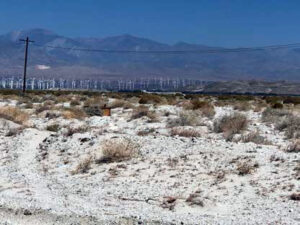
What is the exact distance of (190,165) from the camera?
14.5 metres

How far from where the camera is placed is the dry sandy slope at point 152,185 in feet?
35.3

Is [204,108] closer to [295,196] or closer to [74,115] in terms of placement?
[74,115]

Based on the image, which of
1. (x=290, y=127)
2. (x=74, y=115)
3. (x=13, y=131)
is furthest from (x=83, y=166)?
(x=74, y=115)

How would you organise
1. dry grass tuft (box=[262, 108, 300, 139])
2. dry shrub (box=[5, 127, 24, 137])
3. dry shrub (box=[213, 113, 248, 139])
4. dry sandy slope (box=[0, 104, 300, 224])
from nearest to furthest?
1. dry sandy slope (box=[0, 104, 300, 224])
2. dry shrub (box=[5, 127, 24, 137])
3. dry grass tuft (box=[262, 108, 300, 139])
4. dry shrub (box=[213, 113, 248, 139])

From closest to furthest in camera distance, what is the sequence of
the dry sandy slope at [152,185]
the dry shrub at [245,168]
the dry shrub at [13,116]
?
1. the dry sandy slope at [152,185]
2. the dry shrub at [245,168]
3. the dry shrub at [13,116]

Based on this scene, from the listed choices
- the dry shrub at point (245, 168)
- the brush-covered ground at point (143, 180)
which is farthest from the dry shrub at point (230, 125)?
the dry shrub at point (245, 168)

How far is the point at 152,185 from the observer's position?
1319 cm

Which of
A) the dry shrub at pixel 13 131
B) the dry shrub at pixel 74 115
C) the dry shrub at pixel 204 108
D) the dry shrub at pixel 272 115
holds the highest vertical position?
the dry shrub at pixel 272 115

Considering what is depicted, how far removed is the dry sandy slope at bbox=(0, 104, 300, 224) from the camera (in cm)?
1077

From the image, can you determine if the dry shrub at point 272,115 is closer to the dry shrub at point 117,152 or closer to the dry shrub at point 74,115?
the dry shrub at point 74,115

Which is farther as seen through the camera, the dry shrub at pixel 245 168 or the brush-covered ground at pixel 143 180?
the dry shrub at pixel 245 168

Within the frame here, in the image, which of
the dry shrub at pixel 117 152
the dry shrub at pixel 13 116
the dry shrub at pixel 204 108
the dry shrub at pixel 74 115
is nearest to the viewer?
the dry shrub at pixel 117 152

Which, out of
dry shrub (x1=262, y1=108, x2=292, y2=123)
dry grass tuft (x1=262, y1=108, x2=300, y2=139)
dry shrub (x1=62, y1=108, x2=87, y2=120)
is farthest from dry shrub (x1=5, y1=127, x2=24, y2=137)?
dry shrub (x1=262, y1=108, x2=292, y2=123)

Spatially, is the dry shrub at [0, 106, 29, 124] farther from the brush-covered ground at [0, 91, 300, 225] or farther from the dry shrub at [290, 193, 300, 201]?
the dry shrub at [290, 193, 300, 201]
